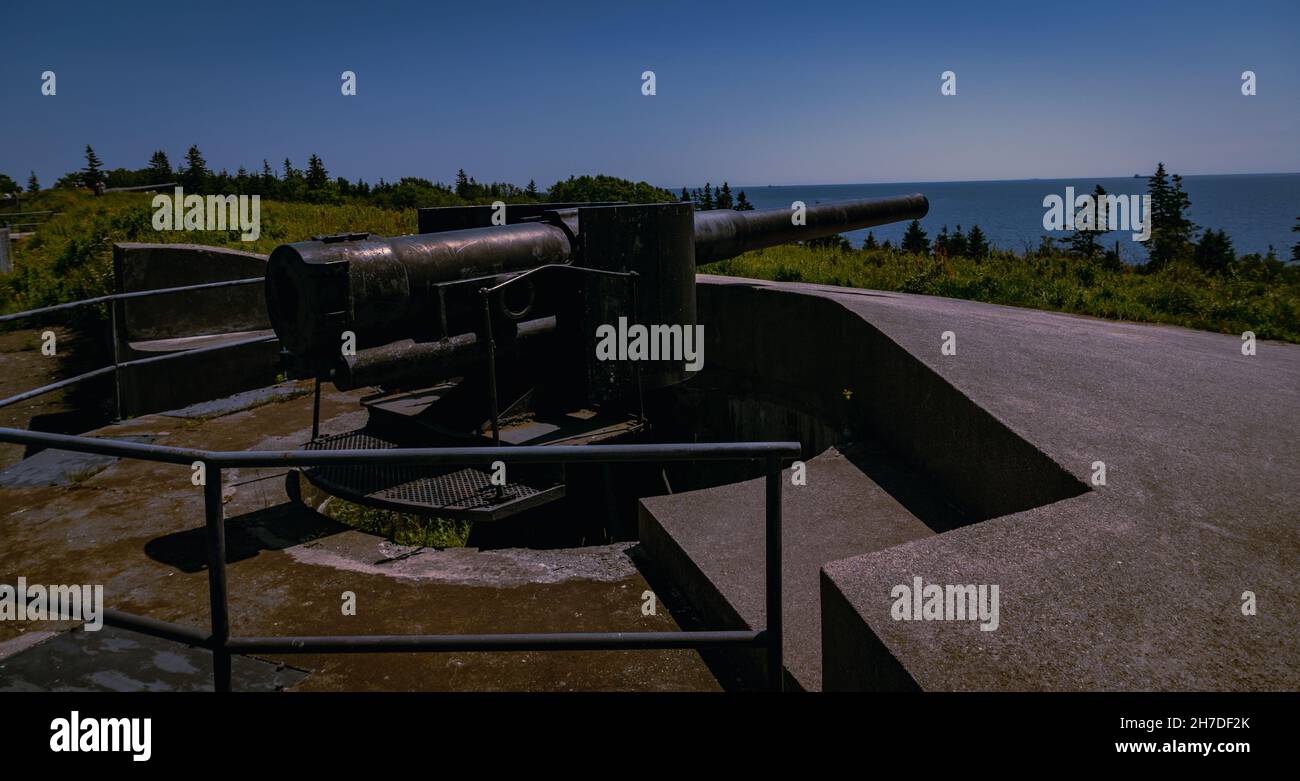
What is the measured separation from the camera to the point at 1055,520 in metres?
3.26

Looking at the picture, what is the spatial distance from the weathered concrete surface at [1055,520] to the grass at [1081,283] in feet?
9.94

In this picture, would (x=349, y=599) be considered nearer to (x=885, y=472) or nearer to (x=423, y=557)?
(x=423, y=557)

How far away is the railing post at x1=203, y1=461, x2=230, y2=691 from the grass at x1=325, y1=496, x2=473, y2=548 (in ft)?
8.25

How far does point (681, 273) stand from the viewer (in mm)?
6344

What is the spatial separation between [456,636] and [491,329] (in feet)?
10.5

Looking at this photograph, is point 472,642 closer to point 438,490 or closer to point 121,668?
point 121,668

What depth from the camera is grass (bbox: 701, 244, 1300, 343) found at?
9.64m

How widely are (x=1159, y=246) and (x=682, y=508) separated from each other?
15.7 meters

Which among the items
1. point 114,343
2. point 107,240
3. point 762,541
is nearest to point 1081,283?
point 762,541

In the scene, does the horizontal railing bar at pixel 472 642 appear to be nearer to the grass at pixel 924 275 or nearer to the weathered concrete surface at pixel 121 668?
the weathered concrete surface at pixel 121 668

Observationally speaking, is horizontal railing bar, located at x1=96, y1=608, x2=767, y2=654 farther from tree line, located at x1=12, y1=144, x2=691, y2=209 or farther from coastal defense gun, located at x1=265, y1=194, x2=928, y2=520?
tree line, located at x1=12, y1=144, x2=691, y2=209

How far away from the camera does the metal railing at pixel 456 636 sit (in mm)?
2389

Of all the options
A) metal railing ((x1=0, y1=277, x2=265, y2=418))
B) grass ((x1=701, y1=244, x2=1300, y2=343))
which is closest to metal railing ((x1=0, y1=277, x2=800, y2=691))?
metal railing ((x1=0, y1=277, x2=265, y2=418))
